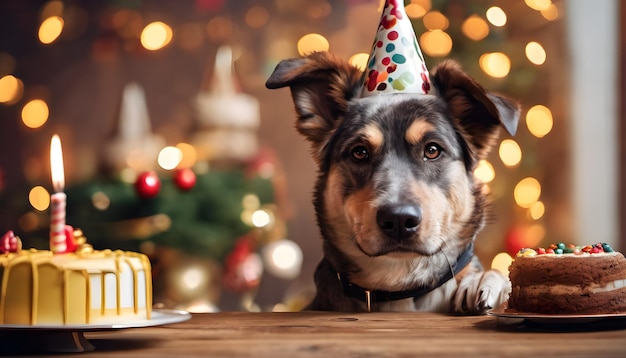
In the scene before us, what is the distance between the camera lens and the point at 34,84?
3.39 metres

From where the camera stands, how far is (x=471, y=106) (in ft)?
6.97

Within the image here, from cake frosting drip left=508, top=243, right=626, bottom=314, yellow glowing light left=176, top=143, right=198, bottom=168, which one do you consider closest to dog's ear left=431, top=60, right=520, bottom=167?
cake frosting drip left=508, top=243, right=626, bottom=314

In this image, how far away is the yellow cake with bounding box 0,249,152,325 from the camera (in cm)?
122

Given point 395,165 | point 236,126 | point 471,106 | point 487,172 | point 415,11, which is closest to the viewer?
point 395,165

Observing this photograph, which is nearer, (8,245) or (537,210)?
(8,245)

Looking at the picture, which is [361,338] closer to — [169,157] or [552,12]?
[169,157]

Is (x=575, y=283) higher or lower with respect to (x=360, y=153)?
lower

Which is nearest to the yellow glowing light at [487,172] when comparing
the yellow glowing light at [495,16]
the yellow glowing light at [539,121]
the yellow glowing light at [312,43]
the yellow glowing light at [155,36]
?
the yellow glowing light at [539,121]

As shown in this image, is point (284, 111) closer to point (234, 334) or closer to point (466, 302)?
point (466, 302)

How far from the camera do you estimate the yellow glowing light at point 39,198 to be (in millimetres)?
3256

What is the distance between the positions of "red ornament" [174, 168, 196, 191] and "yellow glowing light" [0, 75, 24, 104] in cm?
87

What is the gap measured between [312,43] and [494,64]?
0.82m

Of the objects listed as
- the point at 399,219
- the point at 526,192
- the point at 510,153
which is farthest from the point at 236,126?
the point at 399,219

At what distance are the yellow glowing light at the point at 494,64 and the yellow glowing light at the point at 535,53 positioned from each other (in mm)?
122
